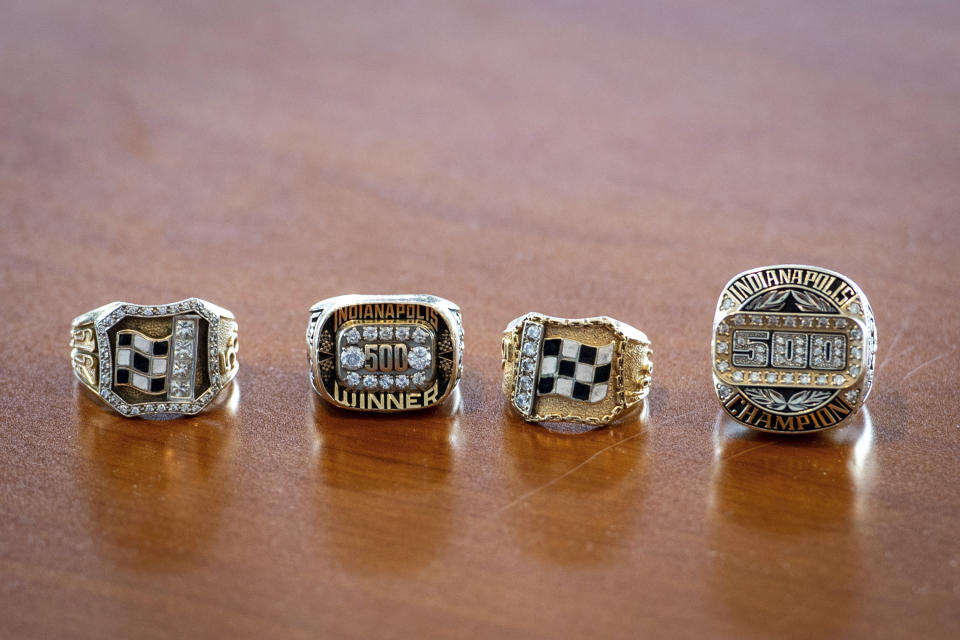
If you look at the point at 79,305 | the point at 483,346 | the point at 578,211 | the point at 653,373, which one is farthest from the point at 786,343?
the point at 79,305

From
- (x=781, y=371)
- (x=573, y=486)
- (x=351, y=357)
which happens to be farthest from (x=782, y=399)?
(x=351, y=357)

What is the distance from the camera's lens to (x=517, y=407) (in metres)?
1.85

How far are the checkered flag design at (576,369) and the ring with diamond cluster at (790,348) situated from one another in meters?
0.17

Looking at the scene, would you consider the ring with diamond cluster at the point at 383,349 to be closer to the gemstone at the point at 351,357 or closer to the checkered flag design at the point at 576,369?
the gemstone at the point at 351,357

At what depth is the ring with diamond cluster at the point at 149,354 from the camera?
1854mm

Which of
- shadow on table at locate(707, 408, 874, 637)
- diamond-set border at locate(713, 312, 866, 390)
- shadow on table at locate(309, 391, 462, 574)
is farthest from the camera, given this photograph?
diamond-set border at locate(713, 312, 866, 390)

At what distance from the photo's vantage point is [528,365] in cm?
184

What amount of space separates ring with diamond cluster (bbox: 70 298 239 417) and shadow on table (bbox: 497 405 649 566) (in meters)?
0.50

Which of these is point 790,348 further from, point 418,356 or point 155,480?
point 155,480

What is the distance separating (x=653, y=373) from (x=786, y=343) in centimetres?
28

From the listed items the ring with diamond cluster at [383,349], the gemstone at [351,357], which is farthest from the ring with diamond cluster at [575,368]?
the gemstone at [351,357]

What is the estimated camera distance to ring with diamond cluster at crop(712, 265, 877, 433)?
1.78 meters

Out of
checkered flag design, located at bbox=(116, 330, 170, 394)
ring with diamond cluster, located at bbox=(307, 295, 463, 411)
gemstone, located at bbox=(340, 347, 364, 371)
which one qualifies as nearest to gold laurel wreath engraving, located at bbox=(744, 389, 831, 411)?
ring with diamond cluster, located at bbox=(307, 295, 463, 411)

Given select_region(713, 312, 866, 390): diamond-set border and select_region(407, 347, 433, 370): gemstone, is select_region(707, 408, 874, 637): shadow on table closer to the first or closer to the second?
select_region(713, 312, 866, 390): diamond-set border
